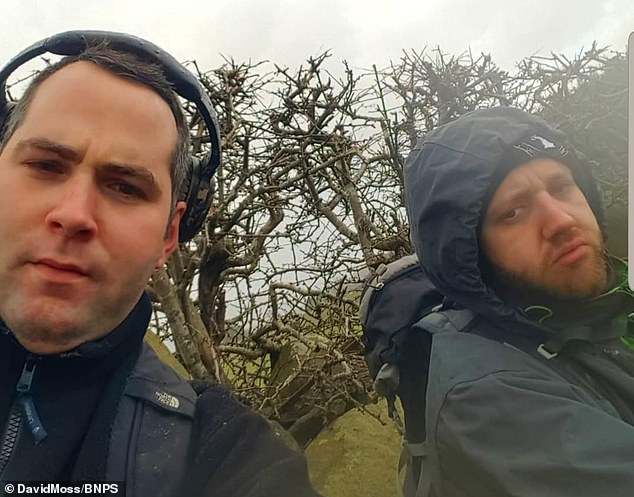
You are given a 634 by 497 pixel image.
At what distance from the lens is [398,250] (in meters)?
1.08

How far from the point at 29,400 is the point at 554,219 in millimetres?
585

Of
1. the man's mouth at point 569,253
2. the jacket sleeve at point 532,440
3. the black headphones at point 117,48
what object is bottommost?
the jacket sleeve at point 532,440

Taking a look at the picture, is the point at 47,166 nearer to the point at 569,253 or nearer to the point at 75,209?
the point at 75,209

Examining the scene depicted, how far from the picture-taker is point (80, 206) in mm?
539

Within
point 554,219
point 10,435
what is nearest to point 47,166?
point 10,435

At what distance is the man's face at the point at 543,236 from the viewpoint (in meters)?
0.69

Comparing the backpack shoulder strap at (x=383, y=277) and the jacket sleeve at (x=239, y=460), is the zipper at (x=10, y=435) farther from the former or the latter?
the backpack shoulder strap at (x=383, y=277)

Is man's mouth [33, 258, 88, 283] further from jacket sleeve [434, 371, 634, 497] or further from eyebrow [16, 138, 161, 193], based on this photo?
jacket sleeve [434, 371, 634, 497]

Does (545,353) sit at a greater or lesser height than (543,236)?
lesser

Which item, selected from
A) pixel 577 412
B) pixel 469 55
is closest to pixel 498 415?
pixel 577 412

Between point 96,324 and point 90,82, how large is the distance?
0.80 ft

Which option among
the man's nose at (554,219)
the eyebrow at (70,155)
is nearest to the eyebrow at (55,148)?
the eyebrow at (70,155)

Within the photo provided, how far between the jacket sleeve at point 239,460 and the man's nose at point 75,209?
0.21m

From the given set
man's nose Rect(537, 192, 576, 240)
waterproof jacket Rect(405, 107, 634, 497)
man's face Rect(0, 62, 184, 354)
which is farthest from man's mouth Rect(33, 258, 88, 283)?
man's nose Rect(537, 192, 576, 240)
